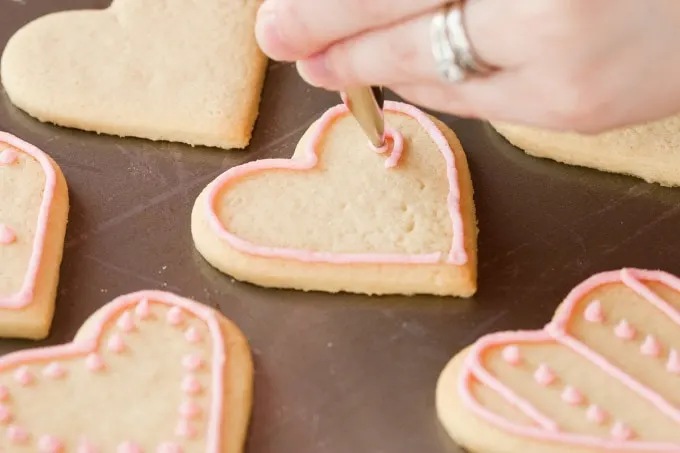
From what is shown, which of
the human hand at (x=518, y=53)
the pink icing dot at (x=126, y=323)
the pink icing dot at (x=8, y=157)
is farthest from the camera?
the pink icing dot at (x=8, y=157)

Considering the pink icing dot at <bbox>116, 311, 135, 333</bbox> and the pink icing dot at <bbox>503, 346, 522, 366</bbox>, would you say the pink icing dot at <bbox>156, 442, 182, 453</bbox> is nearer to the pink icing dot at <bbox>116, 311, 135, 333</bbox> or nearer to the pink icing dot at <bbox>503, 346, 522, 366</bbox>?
the pink icing dot at <bbox>116, 311, 135, 333</bbox>

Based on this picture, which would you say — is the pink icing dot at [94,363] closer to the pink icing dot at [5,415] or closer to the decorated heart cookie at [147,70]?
the pink icing dot at [5,415]

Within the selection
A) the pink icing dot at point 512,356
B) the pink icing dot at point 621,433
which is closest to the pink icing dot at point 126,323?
the pink icing dot at point 512,356

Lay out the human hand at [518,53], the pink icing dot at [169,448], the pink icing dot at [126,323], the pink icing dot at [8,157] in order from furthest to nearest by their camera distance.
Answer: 1. the pink icing dot at [8,157]
2. the pink icing dot at [126,323]
3. the pink icing dot at [169,448]
4. the human hand at [518,53]

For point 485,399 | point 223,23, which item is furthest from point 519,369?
point 223,23

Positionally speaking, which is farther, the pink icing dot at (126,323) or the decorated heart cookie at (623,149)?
the decorated heart cookie at (623,149)

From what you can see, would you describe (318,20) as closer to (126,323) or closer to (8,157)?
(126,323)

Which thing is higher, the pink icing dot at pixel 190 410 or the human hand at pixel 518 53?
the human hand at pixel 518 53
